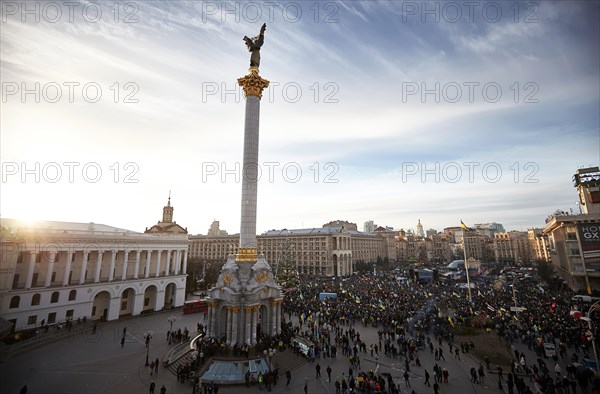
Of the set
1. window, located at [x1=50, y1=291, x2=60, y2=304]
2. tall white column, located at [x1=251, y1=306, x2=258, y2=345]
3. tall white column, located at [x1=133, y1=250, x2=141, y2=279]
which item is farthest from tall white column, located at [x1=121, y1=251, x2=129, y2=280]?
tall white column, located at [x1=251, y1=306, x2=258, y2=345]

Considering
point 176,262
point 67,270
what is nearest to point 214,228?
point 176,262

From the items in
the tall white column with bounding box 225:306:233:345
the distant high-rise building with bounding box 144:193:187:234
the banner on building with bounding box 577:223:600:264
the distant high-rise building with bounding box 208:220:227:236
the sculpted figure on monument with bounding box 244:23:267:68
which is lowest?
the tall white column with bounding box 225:306:233:345

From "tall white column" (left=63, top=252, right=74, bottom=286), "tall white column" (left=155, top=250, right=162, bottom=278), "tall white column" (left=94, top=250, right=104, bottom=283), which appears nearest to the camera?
"tall white column" (left=63, top=252, right=74, bottom=286)

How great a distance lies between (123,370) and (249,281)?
36.9 feet

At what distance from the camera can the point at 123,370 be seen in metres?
Result: 22.1

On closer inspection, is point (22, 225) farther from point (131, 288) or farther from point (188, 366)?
point (188, 366)

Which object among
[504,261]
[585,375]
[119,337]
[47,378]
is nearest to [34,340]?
[119,337]

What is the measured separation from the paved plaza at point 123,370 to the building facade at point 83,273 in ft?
16.1

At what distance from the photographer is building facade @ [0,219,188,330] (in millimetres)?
30094

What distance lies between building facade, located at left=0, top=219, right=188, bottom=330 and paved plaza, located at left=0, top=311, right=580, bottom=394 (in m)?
4.90

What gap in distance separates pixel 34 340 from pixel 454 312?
147 ft

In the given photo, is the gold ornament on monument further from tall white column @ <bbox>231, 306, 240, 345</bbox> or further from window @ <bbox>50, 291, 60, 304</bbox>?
window @ <bbox>50, 291, 60, 304</bbox>

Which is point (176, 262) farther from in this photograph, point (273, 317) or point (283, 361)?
point (283, 361)

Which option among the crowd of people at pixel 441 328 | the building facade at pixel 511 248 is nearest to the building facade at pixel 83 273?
the crowd of people at pixel 441 328
